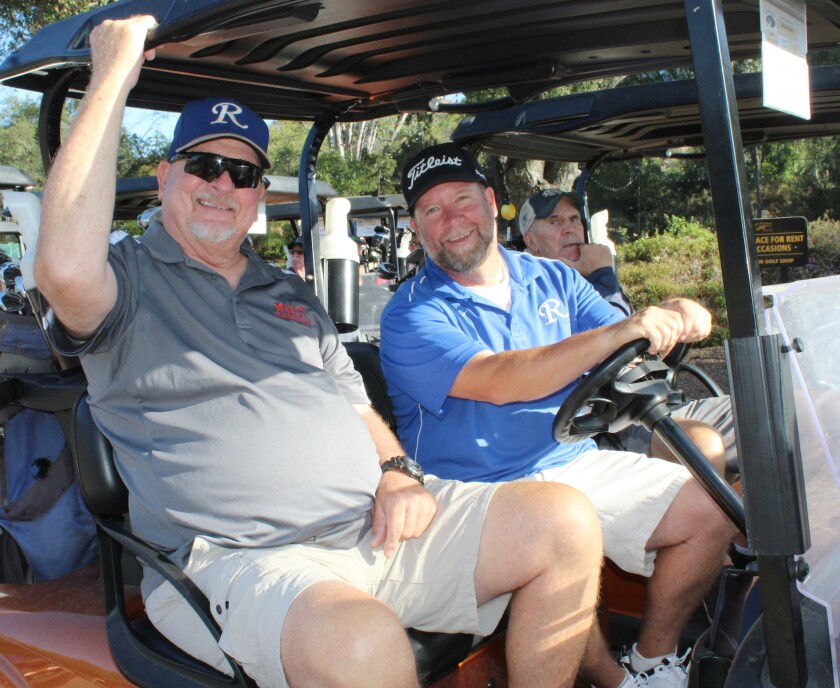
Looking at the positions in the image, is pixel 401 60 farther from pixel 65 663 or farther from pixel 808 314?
pixel 65 663

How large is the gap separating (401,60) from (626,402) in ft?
3.67

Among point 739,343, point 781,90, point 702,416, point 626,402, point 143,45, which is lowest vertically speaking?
point 702,416

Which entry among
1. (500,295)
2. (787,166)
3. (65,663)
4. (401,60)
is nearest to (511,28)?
(401,60)

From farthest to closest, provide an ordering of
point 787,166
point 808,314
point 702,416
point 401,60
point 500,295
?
point 787,166, point 702,416, point 500,295, point 401,60, point 808,314

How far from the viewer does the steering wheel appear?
1.76 meters

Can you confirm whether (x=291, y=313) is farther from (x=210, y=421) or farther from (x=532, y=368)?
(x=532, y=368)

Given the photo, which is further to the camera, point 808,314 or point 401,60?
point 401,60

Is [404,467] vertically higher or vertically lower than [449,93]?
lower

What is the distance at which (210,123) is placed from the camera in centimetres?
204

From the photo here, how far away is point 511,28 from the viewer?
1.98 meters

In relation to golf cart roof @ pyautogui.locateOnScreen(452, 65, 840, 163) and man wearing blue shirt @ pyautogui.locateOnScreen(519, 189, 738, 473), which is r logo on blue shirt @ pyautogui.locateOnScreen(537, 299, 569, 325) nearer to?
man wearing blue shirt @ pyautogui.locateOnScreen(519, 189, 738, 473)

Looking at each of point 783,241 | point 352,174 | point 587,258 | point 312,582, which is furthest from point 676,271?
point 312,582

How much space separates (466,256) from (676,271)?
33.2 feet

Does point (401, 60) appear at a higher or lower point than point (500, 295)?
higher
